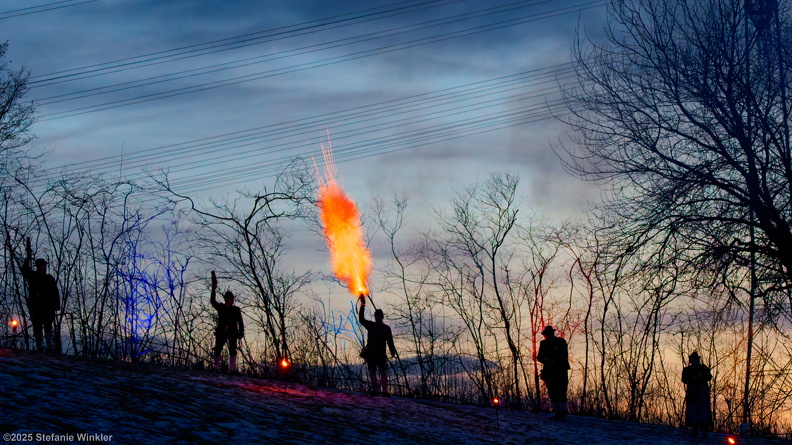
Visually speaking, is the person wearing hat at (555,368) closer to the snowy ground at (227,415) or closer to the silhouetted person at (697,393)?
the snowy ground at (227,415)

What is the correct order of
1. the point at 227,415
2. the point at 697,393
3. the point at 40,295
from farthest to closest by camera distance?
1. the point at 40,295
2. the point at 697,393
3. the point at 227,415

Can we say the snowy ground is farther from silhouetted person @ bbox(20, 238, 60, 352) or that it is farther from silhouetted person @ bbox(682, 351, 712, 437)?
silhouetted person @ bbox(20, 238, 60, 352)

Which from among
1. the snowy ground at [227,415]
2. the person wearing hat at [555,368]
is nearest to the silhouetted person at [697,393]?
the snowy ground at [227,415]

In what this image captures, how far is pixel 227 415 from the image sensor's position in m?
10.9

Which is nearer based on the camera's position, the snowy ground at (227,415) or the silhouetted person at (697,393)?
the snowy ground at (227,415)

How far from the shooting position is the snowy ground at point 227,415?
8.82 metres

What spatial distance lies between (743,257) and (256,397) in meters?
12.1

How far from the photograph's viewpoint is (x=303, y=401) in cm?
1391

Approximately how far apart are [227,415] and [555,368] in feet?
26.0

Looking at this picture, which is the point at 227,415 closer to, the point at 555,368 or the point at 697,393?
the point at 555,368

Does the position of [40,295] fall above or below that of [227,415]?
above

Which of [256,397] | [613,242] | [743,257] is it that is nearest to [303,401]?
[256,397]

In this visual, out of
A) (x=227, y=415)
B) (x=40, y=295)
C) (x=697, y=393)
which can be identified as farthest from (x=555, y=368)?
(x=40, y=295)

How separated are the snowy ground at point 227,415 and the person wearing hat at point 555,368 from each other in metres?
0.49
